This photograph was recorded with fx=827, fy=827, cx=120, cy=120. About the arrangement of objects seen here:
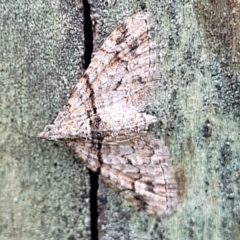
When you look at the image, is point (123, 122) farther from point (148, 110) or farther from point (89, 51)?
point (89, 51)

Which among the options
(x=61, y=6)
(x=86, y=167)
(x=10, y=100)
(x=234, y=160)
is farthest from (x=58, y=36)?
(x=234, y=160)

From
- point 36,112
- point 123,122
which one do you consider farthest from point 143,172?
point 36,112

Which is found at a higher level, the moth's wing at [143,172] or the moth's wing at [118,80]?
the moth's wing at [118,80]

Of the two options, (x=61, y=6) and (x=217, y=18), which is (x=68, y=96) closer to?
(x=61, y=6)

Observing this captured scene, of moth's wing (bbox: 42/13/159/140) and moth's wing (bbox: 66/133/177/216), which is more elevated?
moth's wing (bbox: 42/13/159/140)
